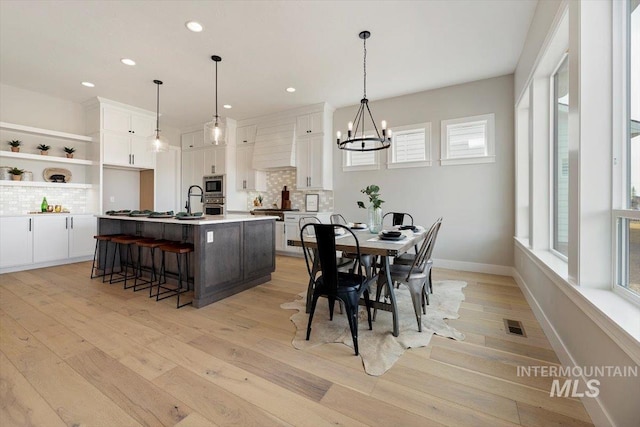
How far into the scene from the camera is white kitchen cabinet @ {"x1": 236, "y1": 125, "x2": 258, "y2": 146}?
6293 millimetres

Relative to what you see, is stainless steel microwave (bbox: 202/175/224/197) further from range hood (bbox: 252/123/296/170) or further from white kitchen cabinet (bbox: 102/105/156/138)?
white kitchen cabinet (bbox: 102/105/156/138)

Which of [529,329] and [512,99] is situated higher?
[512,99]

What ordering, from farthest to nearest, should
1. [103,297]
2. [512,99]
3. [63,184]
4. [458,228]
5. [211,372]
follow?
1. [63,184]
2. [458,228]
3. [512,99]
4. [103,297]
5. [211,372]

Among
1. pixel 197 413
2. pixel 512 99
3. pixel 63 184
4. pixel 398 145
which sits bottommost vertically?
pixel 197 413

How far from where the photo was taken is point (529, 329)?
2.36 metres

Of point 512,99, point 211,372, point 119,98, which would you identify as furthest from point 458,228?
point 119,98

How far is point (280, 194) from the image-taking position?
21.3ft

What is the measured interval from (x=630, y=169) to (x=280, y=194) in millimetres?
5651

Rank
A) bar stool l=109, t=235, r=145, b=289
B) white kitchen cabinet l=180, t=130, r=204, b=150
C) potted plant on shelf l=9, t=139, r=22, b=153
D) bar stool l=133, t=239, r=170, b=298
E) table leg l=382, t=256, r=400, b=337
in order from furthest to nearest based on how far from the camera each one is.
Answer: white kitchen cabinet l=180, t=130, r=204, b=150 < potted plant on shelf l=9, t=139, r=22, b=153 < bar stool l=109, t=235, r=145, b=289 < bar stool l=133, t=239, r=170, b=298 < table leg l=382, t=256, r=400, b=337

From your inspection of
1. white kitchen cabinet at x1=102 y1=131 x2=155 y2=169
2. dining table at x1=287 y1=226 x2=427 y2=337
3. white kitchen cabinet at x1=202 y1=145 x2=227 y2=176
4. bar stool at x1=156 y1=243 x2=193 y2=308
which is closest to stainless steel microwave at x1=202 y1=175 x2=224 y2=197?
white kitchen cabinet at x1=202 y1=145 x2=227 y2=176

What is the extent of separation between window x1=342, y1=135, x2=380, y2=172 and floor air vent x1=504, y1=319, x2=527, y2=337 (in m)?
3.27

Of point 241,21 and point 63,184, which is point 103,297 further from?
point 241,21

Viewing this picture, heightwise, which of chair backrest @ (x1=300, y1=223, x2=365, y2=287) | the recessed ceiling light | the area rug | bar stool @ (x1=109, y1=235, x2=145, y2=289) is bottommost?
the area rug

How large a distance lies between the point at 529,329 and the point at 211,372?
8.50 feet
